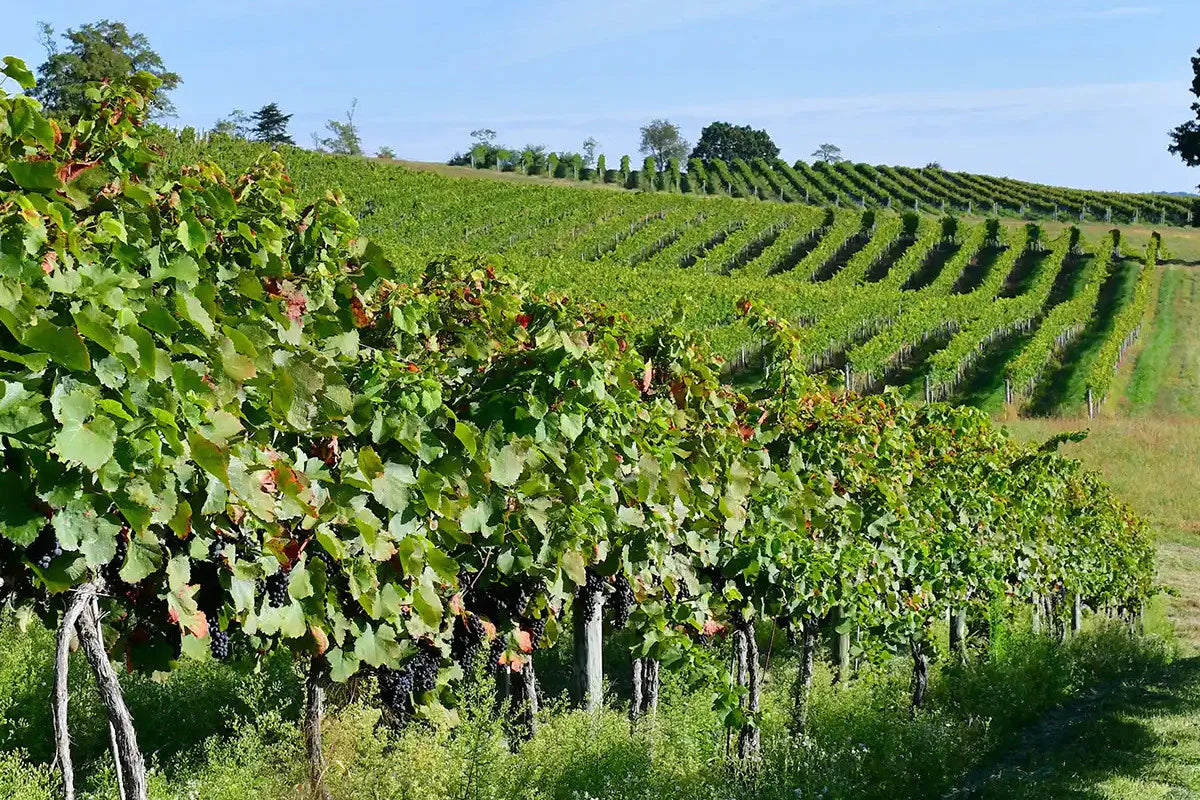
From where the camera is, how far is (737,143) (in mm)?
117688

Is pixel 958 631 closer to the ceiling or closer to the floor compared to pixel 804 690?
closer to the floor

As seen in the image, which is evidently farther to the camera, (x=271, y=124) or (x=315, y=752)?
(x=271, y=124)

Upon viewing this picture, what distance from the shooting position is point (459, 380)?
17.6 feet

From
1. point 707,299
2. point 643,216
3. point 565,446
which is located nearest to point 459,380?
point 565,446

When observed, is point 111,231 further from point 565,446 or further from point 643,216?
point 643,216

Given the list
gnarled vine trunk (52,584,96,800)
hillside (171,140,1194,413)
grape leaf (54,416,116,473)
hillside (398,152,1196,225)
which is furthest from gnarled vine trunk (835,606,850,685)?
hillside (398,152,1196,225)

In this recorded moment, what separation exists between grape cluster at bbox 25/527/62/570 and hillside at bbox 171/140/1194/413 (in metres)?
26.8

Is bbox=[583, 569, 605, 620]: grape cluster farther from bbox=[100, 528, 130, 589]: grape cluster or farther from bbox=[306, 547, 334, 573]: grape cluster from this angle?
bbox=[100, 528, 130, 589]: grape cluster

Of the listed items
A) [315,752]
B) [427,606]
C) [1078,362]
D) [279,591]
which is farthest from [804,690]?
[1078,362]

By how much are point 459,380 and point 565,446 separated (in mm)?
800

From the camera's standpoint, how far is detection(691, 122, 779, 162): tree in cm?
11725

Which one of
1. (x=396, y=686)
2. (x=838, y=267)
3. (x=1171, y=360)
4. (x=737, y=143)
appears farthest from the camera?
(x=737, y=143)

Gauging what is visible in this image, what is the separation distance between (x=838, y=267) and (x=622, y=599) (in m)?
53.4

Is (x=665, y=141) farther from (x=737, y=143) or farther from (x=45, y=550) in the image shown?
(x=45, y=550)
